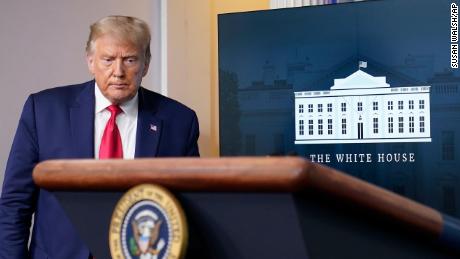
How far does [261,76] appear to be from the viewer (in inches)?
107

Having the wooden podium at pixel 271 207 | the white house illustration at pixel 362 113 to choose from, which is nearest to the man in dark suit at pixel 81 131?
the white house illustration at pixel 362 113

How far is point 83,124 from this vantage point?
1.84m

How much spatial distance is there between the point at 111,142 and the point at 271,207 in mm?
1188

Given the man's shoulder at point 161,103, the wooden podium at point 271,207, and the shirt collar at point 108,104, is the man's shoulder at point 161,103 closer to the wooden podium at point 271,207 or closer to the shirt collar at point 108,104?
the shirt collar at point 108,104

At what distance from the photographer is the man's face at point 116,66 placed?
5.93 ft

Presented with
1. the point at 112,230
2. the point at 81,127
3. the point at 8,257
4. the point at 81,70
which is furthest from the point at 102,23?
the point at 112,230

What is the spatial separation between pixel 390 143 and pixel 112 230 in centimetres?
192

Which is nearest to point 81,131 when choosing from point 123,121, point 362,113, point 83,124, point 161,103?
point 83,124

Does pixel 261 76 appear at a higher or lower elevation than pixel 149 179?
higher

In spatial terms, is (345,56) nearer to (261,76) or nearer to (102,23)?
(261,76)

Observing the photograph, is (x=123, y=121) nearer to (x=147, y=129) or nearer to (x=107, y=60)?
(x=147, y=129)

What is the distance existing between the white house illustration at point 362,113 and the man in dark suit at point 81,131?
2.70 feet

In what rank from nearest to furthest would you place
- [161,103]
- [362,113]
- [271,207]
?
[271,207] → [161,103] → [362,113]

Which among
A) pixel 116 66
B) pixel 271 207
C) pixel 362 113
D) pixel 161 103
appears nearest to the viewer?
pixel 271 207
